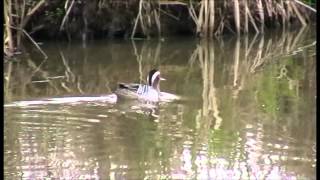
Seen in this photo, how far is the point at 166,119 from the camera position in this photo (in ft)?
22.9

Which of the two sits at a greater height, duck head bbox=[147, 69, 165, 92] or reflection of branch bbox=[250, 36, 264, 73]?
reflection of branch bbox=[250, 36, 264, 73]

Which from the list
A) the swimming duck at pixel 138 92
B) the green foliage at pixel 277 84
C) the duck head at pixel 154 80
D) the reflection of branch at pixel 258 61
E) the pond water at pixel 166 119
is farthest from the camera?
the reflection of branch at pixel 258 61

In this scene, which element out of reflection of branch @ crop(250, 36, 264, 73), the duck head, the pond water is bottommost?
the pond water

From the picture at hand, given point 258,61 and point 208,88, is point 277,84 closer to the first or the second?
point 208,88

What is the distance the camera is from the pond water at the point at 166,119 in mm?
5324

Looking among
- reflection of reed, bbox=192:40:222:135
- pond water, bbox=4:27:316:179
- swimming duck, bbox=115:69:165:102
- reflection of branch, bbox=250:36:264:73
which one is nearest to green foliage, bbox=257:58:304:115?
pond water, bbox=4:27:316:179

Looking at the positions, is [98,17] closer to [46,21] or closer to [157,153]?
[46,21]

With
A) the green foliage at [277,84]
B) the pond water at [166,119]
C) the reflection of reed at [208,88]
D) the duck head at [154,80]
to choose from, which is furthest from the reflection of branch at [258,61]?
the duck head at [154,80]

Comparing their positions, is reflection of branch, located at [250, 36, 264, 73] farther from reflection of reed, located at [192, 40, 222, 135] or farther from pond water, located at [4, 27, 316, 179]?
reflection of reed, located at [192, 40, 222, 135]

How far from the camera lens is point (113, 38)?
48.1 feet

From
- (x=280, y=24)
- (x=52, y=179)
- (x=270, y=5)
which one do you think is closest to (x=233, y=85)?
(x=52, y=179)

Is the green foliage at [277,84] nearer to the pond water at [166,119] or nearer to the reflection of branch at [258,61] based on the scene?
the pond water at [166,119]

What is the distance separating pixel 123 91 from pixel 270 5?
798cm

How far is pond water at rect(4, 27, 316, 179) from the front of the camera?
532 centimetres
